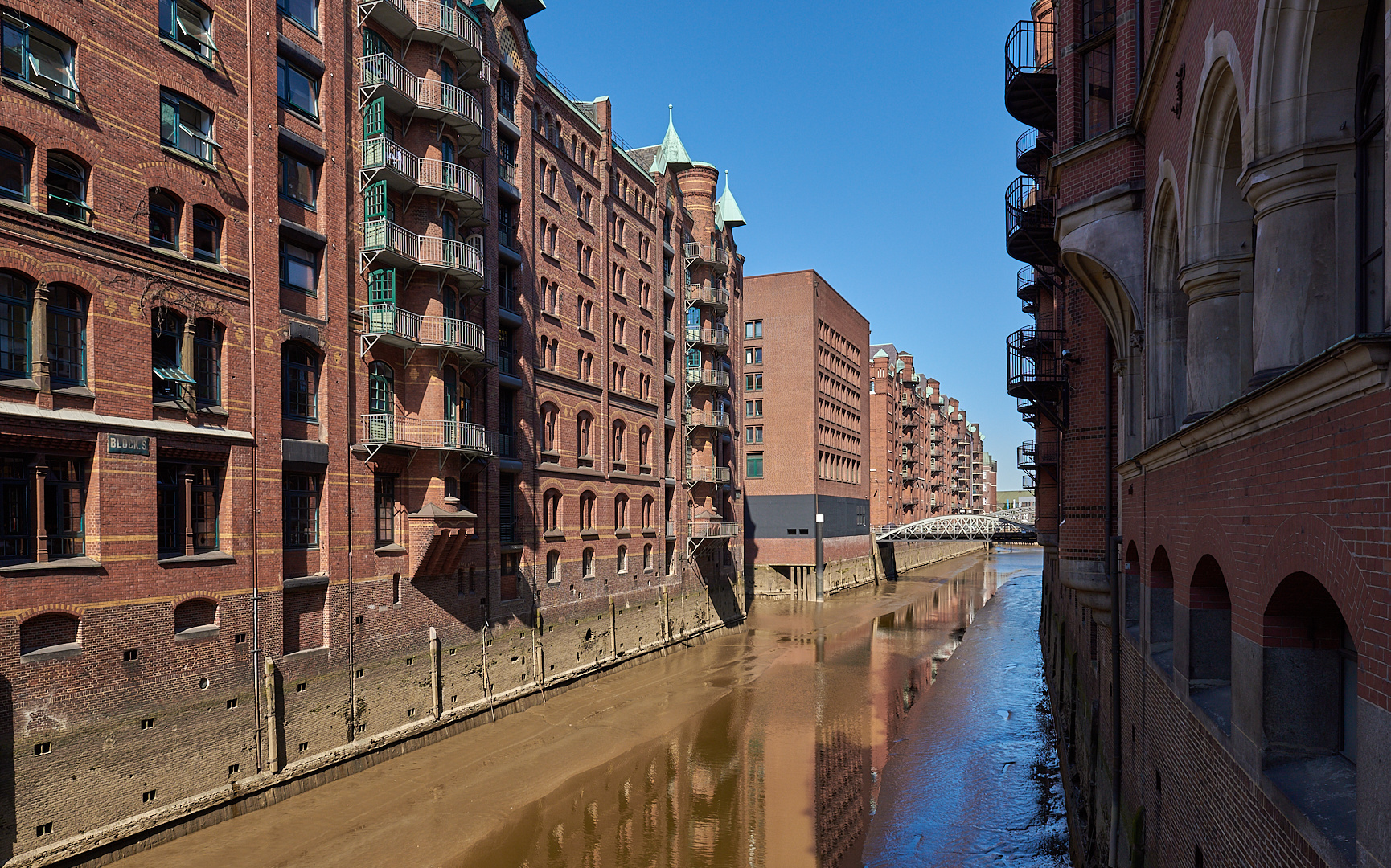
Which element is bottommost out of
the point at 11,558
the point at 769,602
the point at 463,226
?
the point at 769,602

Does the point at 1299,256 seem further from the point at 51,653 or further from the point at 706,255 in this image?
the point at 706,255

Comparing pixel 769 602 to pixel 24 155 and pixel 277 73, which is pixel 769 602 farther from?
pixel 24 155

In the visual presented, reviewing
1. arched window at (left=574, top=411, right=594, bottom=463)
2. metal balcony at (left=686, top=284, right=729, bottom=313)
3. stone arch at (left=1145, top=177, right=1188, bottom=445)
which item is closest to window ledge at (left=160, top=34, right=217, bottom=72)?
arched window at (left=574, top=411, right=594, bottom=463)

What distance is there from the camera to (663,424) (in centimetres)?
4466

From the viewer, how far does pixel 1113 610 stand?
653 inches

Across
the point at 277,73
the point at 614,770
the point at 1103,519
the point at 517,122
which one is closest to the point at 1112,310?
the point at 1103,519

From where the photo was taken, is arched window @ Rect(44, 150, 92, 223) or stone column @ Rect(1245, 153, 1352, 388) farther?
arched window @ Rect(44, 150, 92, 223)

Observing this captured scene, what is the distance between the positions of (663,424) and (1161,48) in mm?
34484

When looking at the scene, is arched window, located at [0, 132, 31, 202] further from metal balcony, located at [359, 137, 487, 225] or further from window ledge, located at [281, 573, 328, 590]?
window ledge, located at [281, 573, 328, 590]

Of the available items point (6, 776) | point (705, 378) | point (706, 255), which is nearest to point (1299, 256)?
point (6, 776)

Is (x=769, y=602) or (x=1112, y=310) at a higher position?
(x=1112, y=310)

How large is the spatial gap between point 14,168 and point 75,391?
4288mm

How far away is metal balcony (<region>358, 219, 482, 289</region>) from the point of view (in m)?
23.7

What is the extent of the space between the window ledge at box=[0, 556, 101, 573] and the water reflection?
388 inches
